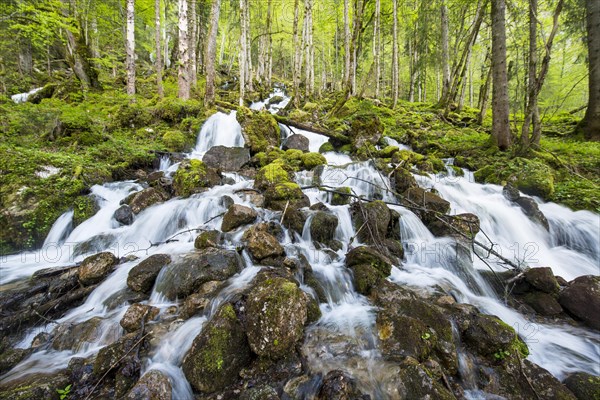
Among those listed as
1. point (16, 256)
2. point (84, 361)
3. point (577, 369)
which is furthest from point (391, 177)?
point (16, 256)

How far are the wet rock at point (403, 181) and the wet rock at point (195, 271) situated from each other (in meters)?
4.63

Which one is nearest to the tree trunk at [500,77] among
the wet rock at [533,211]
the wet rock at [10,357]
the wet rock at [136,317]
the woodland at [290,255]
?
the woodland at [290,255]

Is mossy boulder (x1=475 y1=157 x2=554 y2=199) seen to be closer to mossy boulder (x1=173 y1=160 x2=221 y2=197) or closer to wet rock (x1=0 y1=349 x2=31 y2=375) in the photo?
mossy boulder (x1=173 y1=160 x2=221 y2=197)

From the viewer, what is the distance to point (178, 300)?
3691 millimetres

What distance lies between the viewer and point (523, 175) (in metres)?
7.29

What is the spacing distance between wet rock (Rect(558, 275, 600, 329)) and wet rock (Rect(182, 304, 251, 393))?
4.47m

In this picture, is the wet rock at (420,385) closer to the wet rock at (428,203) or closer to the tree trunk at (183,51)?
the wet rock at (428,203)

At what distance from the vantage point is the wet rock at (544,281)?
389 cm

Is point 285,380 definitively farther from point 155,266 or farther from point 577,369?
point 577,369

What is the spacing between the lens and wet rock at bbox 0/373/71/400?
229 cm

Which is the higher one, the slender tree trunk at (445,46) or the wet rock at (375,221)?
the slender tree trunk at (445,46)

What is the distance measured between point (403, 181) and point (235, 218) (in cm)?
442

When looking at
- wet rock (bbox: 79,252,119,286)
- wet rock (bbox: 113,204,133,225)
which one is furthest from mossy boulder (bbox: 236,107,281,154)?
wet rock (bbox: 79,252,119,286)

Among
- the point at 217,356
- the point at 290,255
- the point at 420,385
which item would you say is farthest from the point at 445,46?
the point at 217,356
